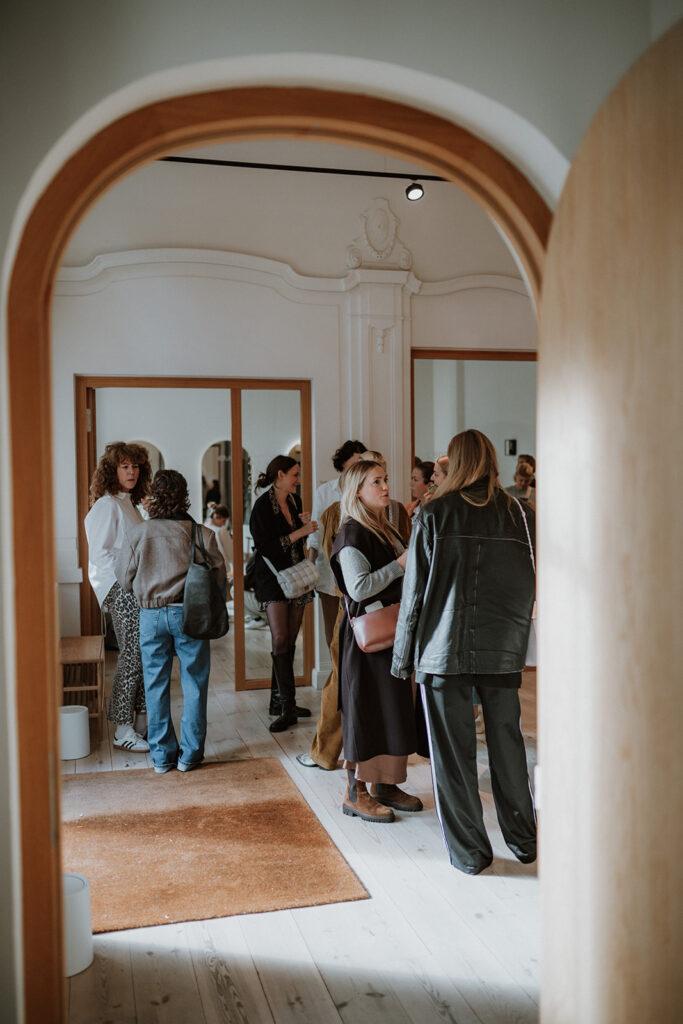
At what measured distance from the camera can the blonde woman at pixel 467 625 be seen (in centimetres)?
348

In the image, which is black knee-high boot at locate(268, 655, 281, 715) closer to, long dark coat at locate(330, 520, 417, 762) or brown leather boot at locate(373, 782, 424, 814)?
brown leather boot at locate(373, 782, 424, 814)

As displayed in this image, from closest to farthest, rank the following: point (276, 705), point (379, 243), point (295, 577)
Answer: point (295, 577)
point (276, 705)
point (379, 243)

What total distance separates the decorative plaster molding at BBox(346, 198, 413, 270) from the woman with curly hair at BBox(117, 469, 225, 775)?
9.60 feet

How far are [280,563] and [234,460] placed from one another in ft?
4.70

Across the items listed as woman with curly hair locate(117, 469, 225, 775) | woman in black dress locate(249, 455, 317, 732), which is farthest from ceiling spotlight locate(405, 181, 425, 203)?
woman with curly hair locate(117, 469, 225, 775)

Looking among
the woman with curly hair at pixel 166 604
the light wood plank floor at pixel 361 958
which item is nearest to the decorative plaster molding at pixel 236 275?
the woman with curly hair at pixel 166 604

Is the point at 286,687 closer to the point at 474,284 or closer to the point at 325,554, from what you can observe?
the point at 325,554

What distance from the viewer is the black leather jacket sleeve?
3.50 meters

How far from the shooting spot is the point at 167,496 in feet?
15.9

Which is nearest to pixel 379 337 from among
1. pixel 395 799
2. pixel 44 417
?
pixel 395 799

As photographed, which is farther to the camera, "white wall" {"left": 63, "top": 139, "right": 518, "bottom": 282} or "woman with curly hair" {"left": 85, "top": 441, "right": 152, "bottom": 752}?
"white wall" {"left": 63, "top": 139, "right": 518, "bottom": 282}

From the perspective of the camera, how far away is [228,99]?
195 cm

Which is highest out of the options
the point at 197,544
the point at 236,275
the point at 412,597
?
the point at 236,275

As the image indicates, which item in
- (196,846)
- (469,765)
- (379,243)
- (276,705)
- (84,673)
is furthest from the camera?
(379,243)
